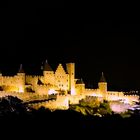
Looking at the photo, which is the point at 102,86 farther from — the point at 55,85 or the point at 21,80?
the point at 21,80

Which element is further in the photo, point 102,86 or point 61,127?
point 102,86

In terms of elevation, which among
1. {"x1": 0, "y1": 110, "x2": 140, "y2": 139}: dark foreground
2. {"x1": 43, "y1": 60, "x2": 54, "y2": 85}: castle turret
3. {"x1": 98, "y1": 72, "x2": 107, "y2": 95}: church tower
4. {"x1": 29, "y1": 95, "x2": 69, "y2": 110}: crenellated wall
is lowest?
{"x1": 0, "y1": 110, "x2": 140, "y2": 139}: dark foreground

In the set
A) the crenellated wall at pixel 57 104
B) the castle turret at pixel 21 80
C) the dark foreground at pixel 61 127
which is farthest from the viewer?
the castle turret at pixel 21 80

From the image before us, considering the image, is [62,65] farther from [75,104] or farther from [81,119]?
[81,119]

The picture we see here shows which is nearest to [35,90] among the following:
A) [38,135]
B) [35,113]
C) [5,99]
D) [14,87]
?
[14,87]

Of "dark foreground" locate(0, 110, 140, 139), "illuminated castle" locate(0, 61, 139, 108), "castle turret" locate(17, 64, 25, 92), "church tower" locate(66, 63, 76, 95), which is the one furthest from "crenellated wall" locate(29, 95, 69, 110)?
"dark foreground" locate(0, 110, 140, 139)

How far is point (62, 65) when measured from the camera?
6481 cm

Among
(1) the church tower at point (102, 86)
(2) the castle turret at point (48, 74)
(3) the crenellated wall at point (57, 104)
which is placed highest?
(2) the castle turret at point (48, 74)

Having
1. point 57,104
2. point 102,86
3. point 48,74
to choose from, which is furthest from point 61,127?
point 102,86

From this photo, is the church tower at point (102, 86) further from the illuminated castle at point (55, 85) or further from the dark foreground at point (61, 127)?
the dark foreground at point (61, 127)

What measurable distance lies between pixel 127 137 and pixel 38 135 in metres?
6.49

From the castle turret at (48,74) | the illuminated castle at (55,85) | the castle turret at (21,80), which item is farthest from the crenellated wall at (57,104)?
the castle turret at (21,80)

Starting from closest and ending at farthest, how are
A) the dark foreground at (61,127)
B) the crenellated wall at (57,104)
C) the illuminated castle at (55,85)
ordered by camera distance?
the dark foreground at (61,127) < the crenellated wall at (57,104) < the illuminated castle at (55,85)

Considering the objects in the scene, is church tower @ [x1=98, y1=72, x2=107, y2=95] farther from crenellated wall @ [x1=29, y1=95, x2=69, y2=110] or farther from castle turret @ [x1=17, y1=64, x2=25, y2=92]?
castle turret @ [x1=17, y1=64, x2=25, y2=92]
